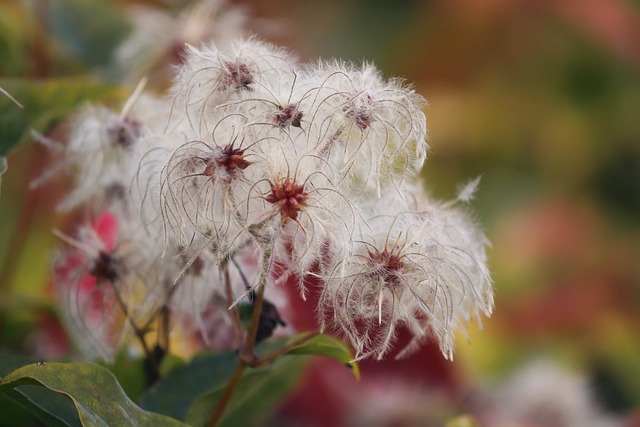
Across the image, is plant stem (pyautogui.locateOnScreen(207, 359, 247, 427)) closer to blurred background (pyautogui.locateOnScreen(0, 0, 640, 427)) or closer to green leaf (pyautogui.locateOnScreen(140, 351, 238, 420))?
green leaf (pyautogui.locateOnScreen(140, 351, 238, 420))

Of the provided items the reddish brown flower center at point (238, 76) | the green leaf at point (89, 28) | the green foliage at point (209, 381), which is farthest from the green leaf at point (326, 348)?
the green leaf at point (89, 28)

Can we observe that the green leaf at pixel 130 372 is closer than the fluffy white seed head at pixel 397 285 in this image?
No

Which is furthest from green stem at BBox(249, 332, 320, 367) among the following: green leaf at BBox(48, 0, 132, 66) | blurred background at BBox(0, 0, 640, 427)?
green leaf at BBox(48, 0, 132, 66)

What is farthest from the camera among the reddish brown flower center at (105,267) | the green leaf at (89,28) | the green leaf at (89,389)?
the green leaf at (89,28)

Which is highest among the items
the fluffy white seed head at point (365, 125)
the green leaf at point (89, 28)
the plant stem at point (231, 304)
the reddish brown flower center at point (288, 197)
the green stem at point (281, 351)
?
the green leaf at point (89, 28)

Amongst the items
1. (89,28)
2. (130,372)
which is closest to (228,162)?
(130,372)

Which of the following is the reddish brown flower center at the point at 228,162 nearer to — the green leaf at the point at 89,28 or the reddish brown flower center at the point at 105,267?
the reddish brown flower center at the point at 105,267

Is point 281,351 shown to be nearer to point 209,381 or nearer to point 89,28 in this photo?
point 209,381
